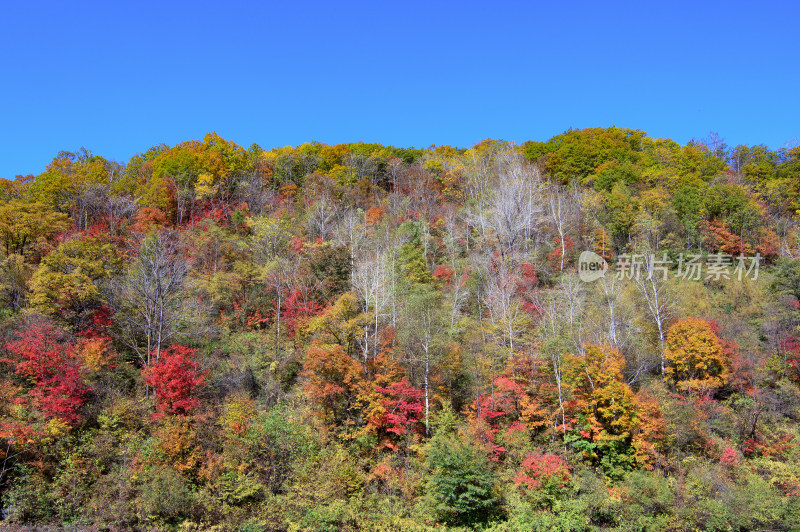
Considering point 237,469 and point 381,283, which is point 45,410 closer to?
point 237,469

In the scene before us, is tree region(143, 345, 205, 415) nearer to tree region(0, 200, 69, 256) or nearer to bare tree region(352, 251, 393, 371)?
bare tree region(352, 251, 393, 371)

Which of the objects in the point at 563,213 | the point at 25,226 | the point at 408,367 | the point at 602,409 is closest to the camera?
the point at 602,409

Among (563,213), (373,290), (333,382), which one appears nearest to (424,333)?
(373,290)

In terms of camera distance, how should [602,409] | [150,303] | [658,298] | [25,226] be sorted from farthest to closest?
[25,226], [658,298], [150,303], [602,409]

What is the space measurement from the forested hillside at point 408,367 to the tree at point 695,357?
0.17 meters

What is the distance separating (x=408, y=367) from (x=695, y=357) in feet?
54.6

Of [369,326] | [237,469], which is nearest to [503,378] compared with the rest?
[369,326]

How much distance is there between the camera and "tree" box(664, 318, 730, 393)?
1045 inches

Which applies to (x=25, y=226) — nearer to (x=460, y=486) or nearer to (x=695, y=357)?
(x=460, y=486)

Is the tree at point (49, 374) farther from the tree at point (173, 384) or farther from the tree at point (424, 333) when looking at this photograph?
the tree at point (424, 333)

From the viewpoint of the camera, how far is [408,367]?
26000 mm

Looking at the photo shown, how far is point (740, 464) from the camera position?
23453mm

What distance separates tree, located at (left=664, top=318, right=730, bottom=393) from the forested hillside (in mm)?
173

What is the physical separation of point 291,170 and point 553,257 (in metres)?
32.7
